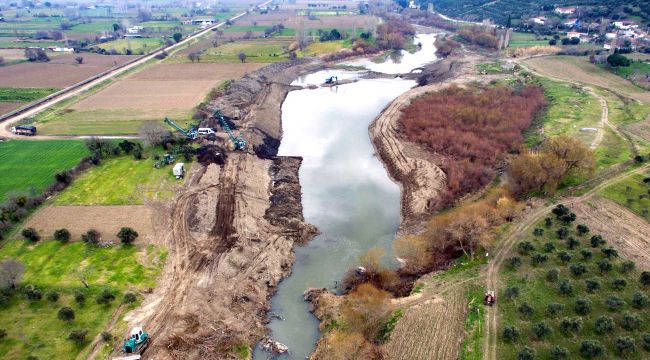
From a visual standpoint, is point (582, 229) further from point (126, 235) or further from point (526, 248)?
point (126, 235)

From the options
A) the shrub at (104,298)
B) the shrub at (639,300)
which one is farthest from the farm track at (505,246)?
the shrub at (104,298)

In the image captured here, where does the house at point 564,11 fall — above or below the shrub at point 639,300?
above

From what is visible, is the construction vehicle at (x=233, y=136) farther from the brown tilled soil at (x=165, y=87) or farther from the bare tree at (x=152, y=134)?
the brown tilled soil at (x=165, y=87)

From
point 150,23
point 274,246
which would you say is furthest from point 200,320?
point 150,23

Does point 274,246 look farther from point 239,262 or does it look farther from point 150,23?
point 150,23

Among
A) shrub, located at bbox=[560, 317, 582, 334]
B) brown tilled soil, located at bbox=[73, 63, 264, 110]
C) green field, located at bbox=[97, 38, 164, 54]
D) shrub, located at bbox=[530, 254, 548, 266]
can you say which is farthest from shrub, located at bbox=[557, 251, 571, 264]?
green field, located at bbox=[97, 38, 164, 54]
